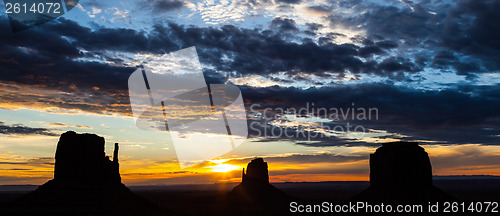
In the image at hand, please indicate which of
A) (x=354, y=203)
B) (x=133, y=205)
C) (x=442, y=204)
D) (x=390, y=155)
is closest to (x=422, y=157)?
(x=390, y=155)

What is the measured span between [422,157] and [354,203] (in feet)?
47.8

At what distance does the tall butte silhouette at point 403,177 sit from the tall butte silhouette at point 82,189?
3807cm

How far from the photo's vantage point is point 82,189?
55.3 meters

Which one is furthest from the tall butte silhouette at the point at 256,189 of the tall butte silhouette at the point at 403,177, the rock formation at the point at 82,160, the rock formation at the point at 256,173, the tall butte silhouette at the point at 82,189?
the rock formation at the point at 82,160

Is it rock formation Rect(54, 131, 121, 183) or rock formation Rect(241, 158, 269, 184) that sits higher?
rock formation Rect(54, 131, 121, 183)

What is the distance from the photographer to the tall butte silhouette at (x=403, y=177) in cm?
6091

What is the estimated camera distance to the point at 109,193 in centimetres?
5625

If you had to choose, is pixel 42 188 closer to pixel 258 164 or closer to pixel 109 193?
pixel 109 193

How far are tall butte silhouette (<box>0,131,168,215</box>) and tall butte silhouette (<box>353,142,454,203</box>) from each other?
3807 centimetres

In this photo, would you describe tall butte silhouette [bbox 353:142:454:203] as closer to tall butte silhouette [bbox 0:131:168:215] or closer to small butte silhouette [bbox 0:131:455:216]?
small butte silhouette [bbox 0:131:455:216]

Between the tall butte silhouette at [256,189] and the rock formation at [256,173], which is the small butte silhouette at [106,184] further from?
the rock formation at [256,173]

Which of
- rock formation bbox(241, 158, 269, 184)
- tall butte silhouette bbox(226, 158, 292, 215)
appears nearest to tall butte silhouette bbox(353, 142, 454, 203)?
tall butte silhouette bbox(226, 158, 292, 215)

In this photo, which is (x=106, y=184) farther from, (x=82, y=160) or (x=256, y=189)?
(x=256, y=189)

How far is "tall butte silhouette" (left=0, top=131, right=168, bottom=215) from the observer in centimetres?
5069
